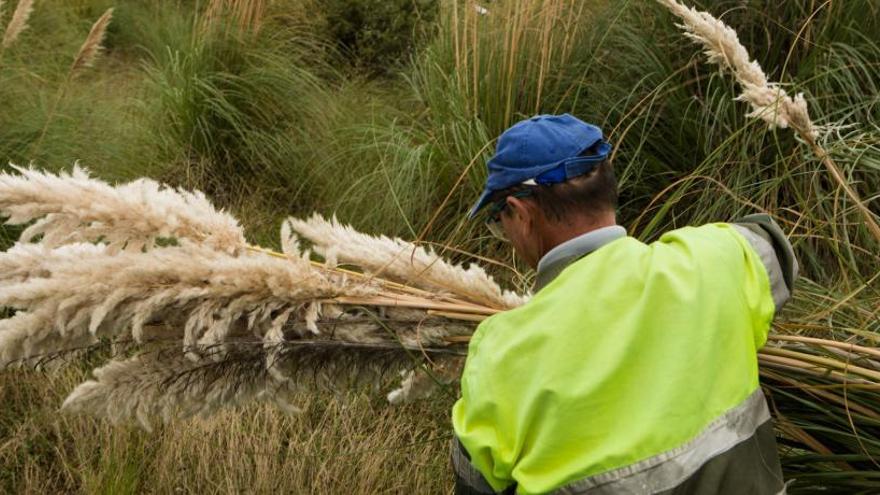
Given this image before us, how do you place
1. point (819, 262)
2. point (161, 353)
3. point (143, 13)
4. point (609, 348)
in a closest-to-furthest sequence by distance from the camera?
point (609, 348), point (161, 353), point (819, 262), point (143, 13)

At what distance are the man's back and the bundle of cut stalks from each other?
570 millimetres

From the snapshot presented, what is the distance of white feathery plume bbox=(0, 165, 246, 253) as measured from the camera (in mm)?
2176

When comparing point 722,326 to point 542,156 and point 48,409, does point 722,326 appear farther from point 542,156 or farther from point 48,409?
point 48,409

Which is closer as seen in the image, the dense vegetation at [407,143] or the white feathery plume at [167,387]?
the white feathery plume at [167,387]

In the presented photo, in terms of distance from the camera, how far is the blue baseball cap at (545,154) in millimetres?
2109

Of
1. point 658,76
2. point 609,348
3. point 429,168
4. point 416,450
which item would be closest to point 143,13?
point 429,168

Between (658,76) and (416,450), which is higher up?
(658,76)

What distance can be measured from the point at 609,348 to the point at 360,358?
0.89 meters

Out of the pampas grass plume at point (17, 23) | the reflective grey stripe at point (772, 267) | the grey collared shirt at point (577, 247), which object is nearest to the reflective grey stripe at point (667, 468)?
the reflective grey stripe at point (772, 267)

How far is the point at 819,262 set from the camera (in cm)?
389

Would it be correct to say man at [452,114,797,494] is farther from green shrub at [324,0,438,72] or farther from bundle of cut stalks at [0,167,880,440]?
green shrub at [324,0,438,72]

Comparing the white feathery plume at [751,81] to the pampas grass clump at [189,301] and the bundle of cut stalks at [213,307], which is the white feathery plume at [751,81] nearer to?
the bundle of cut stalks at [213,307]

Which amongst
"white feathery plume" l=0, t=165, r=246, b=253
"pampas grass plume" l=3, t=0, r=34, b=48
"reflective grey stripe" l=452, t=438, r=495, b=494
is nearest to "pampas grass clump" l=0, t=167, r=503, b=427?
"white feathery plume" l=0, t=165, r=246, b=253

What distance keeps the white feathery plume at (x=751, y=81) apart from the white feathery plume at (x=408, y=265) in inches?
32.5
